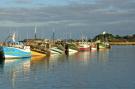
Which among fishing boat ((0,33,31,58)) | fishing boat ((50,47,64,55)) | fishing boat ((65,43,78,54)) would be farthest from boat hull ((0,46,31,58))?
fishing boat ((65,43,78,54))

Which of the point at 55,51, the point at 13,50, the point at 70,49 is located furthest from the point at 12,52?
the point at 70,49

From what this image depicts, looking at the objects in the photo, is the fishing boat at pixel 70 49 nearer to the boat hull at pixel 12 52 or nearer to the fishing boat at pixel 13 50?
the fishing boat at pixel 13 50

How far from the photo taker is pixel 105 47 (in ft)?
547

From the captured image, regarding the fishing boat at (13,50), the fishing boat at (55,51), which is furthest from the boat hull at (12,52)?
the fishing boat at (55,51)

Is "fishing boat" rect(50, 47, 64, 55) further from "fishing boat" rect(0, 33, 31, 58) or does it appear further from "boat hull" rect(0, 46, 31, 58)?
"boat hull" rect(0, 46, 31, 58)

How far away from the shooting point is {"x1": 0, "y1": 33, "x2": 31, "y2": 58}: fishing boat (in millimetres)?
70625

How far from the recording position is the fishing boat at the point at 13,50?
232 feet

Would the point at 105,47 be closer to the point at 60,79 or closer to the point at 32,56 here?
the point at 32,56

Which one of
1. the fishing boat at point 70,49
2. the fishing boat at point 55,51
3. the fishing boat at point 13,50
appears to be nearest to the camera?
the fishing boat at point 13,50

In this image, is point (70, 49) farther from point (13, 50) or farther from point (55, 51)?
point (13, 50)

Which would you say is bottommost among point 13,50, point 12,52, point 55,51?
point 55,51

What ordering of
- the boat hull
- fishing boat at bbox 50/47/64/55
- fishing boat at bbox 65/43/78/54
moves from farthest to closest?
1. fishing boat at bbox 65/43/78/54
2. fishing boat at bbox 50/47/64/55
3. the boat hull

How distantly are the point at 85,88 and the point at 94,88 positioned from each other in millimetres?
724

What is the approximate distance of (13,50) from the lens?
7144cm
